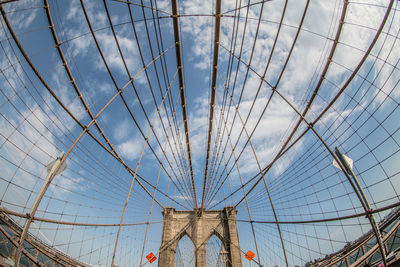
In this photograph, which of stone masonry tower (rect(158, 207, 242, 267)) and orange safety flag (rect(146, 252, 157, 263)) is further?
stone masonry tower (rect(158, 207, 242, 267))

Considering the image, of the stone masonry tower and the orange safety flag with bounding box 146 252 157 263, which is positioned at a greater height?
the stone masonry tower

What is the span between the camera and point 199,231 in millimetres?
23781

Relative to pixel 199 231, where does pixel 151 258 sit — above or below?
below

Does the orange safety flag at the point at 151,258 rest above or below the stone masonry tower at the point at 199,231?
below

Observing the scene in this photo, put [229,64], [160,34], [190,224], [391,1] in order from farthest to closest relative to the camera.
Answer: [190,224] < [229,64] < [160,34] < [391,1]

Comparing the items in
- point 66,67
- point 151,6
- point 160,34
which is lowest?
point 66,67

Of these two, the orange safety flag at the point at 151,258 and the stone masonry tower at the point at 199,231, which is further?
the stone masonry tower at the point at 199,231

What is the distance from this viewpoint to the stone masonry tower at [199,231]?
21.2 m

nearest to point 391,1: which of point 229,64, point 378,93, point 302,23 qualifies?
point 378,93

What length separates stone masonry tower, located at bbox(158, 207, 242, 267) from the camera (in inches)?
837

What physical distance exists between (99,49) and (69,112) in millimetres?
2307

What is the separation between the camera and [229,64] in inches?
376

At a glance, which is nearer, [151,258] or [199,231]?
[151,258]

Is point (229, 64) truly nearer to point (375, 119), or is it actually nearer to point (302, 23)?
point (302, 23)
